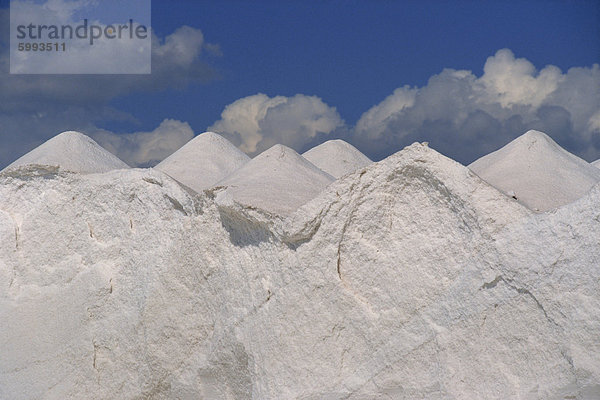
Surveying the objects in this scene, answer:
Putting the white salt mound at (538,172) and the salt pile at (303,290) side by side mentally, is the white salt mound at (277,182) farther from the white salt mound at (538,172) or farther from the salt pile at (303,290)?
the white salt mound at (538,172)

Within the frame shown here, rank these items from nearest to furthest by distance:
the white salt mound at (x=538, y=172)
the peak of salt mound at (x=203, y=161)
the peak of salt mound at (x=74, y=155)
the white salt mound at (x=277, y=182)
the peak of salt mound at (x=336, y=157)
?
1. the white salt mound at (x=277, y=182)
2. the white salt mound at (x=538, y=172)
3. the peak of salt mound at (x=74, y=155)
4. the peak of salt mound at (x=203, y=161)
5. the peak of salt mound at (x=336, y=157)

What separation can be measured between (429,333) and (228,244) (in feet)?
9.99

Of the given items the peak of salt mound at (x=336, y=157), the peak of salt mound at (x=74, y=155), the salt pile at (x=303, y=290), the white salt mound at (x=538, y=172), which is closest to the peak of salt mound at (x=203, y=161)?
the peak of salt mound at (x=336, y=157)

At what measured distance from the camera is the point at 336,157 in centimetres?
2019

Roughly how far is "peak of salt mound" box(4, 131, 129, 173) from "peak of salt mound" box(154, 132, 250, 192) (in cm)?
318

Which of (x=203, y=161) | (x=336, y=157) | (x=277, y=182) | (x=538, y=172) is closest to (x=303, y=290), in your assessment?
(x=277, y=182)

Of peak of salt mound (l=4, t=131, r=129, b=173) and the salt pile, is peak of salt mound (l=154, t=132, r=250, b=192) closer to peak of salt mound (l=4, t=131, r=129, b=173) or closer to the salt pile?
peak of salt mound (l=4, t=131, r=129, b=173)

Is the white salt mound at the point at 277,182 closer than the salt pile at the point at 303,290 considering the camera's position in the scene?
No

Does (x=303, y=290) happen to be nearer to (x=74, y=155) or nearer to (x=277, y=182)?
(x=277, y=182)

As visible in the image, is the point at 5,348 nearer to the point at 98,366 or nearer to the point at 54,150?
the point at 98,366

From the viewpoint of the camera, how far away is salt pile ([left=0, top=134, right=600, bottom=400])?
7547 mm

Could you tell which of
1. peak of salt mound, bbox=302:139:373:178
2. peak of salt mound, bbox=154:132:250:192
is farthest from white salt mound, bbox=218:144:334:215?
peak of salt mound, bbox=302:139:373:178

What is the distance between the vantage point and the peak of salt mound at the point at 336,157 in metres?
19.7

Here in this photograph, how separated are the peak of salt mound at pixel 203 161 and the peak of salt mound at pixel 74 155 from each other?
318 cm
